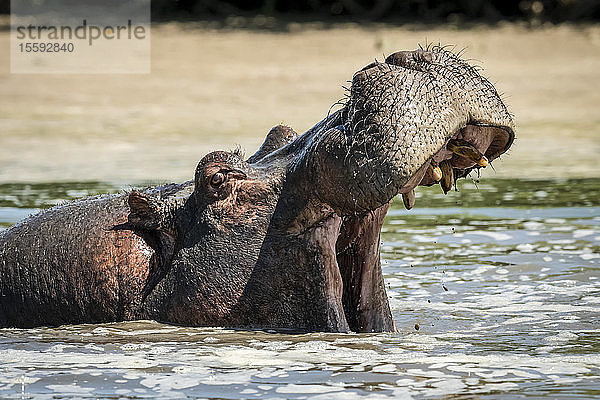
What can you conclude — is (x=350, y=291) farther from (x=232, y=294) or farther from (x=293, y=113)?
(x=293, y=113)

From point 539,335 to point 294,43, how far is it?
16.0 m

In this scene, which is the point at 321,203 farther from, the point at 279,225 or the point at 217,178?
the point at 217,178

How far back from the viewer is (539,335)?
4.86 m

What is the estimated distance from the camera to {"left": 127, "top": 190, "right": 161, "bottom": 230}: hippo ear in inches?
183

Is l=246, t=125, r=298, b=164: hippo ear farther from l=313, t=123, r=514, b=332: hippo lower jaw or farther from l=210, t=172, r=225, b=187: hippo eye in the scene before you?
l=313, t=123, r=514, b=332: hippo lower jaw

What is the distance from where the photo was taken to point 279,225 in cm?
453

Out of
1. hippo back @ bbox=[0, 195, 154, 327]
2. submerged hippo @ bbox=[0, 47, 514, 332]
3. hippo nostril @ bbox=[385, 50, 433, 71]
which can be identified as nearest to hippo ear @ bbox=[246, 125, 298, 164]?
submerged hippo @ bbox=[0, 47, 514, 332]

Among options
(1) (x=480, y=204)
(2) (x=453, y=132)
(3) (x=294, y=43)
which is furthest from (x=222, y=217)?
(3) (x=294, y=43)

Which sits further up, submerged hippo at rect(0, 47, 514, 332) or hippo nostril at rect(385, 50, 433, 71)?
hippo nostril at rect(385, 50, 433, 71)

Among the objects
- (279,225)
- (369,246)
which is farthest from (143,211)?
(369,246)

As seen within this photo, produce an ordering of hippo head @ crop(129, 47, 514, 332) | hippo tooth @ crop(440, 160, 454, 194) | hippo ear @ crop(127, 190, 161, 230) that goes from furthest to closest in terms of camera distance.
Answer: hippo ear @ crop(127, 190, 161, 230)
hippo tooth @ crop(440, 160, 454, 194)
hippo head @ crop(129, 47, 514, 332)

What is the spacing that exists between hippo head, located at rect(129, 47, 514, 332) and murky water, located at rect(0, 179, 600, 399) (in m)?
0.12

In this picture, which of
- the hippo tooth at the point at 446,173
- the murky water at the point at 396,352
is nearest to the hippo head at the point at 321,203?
the hippo tooth at the point at 446,173

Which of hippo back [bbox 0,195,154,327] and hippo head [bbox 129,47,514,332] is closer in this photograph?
hippo head [bbox 129,47,514,332]
